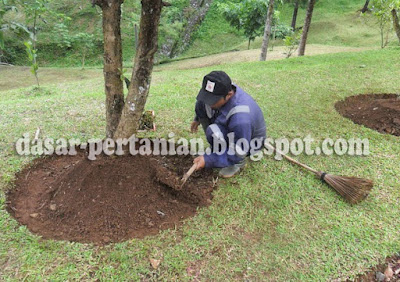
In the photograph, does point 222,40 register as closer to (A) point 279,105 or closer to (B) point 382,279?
(A) point 279,105

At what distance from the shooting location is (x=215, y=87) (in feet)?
8.81

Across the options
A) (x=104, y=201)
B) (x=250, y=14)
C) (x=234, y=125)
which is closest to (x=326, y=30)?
(x=250, y=14)

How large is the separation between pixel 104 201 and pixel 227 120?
143 cm

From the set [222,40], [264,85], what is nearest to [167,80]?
[264,85]

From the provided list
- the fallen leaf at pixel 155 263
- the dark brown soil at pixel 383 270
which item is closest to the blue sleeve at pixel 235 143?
the fallen leaf at pixel 155 263

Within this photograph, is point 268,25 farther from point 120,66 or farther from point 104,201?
point 104,201

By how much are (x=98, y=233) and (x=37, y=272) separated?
0.51 meters

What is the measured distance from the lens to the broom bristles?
9.72ft

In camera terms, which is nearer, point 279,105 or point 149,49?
point 149,49

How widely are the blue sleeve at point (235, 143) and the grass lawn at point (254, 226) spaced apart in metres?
0.44

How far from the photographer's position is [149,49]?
2553 millimetres

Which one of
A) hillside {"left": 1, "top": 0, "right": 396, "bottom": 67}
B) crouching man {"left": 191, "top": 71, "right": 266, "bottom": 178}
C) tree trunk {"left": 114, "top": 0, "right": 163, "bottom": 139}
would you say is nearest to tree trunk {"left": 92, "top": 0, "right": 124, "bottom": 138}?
tree trunk {"left": 114, "top": 0, "right": 163, "bottom": 139}

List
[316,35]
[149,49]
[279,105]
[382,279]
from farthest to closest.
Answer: [316,35], [279,105], [149,49], [382,279]

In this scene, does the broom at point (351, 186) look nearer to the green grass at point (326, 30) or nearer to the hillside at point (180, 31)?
the hillside at point (180, 31)
